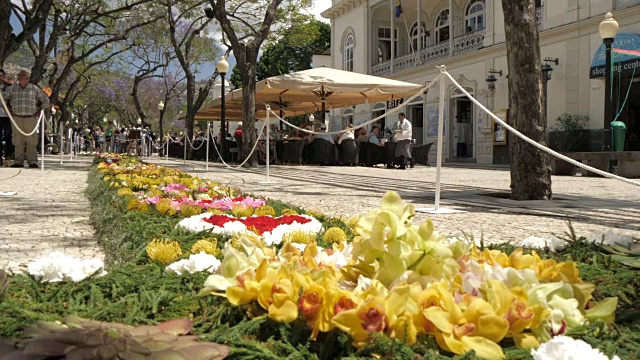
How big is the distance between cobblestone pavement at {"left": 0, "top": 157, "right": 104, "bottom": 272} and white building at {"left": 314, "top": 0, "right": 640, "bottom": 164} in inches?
614

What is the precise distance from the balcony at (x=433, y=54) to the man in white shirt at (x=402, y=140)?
9.80 meters

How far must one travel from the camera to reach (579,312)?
156 centimetres

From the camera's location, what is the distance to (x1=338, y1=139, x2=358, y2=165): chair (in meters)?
17.5

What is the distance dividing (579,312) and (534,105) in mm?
5568

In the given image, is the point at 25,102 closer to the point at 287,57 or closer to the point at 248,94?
the point at 248,94

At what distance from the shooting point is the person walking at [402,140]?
15250mm

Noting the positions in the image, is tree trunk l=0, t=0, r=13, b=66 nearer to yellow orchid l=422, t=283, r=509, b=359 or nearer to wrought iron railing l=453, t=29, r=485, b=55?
yellow orchid l=422, t=283, r=509, b=359

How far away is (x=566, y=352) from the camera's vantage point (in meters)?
1.19

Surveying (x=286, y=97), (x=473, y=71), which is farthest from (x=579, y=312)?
(x=473, y=71)

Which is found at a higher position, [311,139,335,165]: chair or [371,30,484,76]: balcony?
[371,30,484,76]: balcony

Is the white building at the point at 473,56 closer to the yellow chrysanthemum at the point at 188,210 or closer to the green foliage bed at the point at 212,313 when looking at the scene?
the yellow chrysanthemum at the point at 188,210

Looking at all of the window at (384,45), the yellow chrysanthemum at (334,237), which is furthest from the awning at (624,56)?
the yellow chrysanthemum at (334,237)

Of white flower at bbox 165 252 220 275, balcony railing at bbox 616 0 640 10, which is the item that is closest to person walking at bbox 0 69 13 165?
white flower at bbox 165 252 220 275

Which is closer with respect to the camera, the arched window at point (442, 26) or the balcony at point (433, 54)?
the balcony at point (433, 54)
